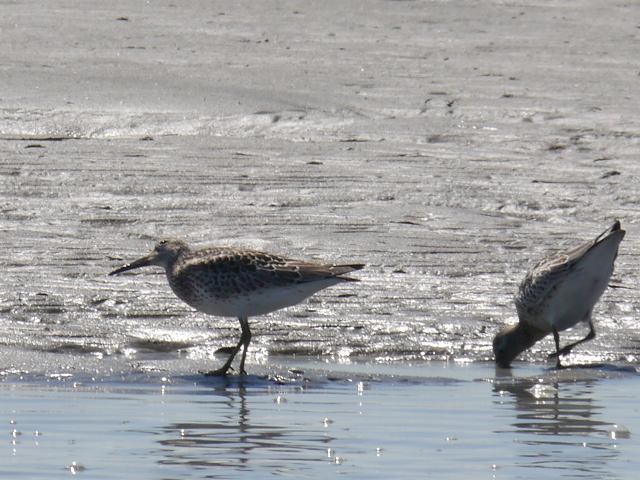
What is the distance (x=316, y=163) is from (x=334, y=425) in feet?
20.4

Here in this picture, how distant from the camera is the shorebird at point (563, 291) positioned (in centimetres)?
1022

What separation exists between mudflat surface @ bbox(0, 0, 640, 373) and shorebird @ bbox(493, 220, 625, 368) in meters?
0.21

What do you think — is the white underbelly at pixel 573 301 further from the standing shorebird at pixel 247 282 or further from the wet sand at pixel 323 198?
the standing shorebird at pixel 247 282

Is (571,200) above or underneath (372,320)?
above

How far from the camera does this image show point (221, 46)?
1803cm

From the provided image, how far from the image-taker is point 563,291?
34.6 feet

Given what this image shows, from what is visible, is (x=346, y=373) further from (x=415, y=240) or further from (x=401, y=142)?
(x=401, y=142)

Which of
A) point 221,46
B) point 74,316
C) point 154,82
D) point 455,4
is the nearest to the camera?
point 74,316

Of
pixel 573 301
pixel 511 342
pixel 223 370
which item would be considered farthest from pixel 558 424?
pixel 573 301

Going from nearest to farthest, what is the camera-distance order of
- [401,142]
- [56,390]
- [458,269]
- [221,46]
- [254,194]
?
[56,390] → [458,269] → [254,194] → [401,142] → [221,46]

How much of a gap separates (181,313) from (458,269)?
2148 millimetres

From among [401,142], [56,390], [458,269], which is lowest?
[56,390]

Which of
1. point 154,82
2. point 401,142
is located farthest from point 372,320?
point 154,82

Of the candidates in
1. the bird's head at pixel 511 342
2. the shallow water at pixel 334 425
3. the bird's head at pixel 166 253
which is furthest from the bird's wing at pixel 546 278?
the bird's head at pixel 166 253
